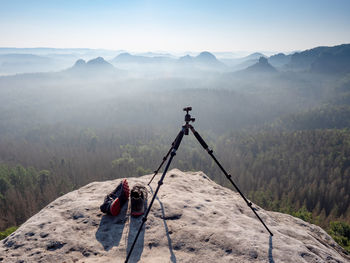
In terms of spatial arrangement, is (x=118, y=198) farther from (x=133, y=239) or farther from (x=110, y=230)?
(x=133, y=239)

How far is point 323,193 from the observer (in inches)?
2359

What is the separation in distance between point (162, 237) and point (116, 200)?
2.11 meters

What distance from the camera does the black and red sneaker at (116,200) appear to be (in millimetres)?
6988

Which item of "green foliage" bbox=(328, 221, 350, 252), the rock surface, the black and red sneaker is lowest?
"green foliage" bbox=(328, 221, 350, 252)

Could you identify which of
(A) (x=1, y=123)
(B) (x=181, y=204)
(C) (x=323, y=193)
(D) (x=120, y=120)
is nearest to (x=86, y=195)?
(B) (x=181, y=204)

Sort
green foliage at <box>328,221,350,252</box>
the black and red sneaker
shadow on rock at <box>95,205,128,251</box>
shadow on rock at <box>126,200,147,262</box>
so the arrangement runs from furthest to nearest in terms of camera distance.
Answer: green foliage at <box>328,221,350,252</box> < the black and red sneaker < shadow on rock at <box>95,205,128,251</box> < shadow on rock at <box>126,200,147,262</box>

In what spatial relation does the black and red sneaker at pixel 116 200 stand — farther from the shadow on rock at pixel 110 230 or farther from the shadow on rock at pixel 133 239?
the shadow on rock at pixel 133 239

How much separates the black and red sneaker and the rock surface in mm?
340

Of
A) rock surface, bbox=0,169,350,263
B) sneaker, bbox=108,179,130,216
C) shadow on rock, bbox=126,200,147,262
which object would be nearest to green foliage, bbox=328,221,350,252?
rock surface, bbox=0,169,350,263

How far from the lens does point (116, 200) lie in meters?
7.11

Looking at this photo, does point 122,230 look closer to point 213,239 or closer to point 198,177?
point 213,239

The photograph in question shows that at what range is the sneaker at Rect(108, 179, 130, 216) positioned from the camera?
699 cm

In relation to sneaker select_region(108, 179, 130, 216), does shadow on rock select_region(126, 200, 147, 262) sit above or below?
below

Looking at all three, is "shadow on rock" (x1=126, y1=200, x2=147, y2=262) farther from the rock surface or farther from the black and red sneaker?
the black and red sneaker
